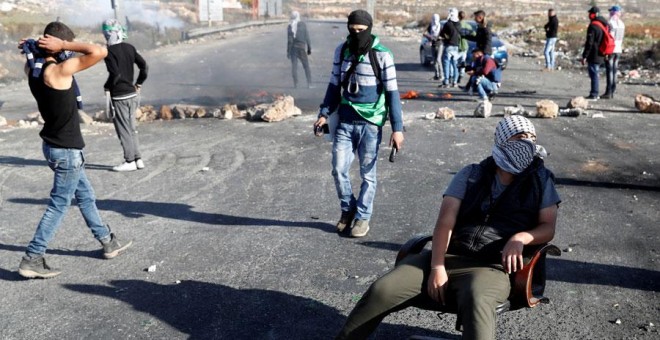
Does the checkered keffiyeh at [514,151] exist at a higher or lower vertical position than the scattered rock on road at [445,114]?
higher

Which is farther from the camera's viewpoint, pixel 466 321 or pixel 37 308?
pixel 37 308

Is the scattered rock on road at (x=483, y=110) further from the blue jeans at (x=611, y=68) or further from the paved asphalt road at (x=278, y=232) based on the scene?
the blue jeans at (x=611, y=68)

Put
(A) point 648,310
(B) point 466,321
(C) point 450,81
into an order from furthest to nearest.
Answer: (C) point 450,81, (A) point 648,310, (B) point 466,321

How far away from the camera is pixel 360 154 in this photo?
6.20m

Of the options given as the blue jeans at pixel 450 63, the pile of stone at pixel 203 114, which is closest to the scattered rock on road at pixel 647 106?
the blue jeans at pixel 450 63

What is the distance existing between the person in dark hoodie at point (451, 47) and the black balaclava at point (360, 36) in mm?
10178

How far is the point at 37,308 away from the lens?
4980mm

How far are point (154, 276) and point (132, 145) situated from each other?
3.87 m

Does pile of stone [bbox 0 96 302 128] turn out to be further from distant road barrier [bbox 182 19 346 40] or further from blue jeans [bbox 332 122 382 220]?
distant road barrier [bbox 182 19 346 40]

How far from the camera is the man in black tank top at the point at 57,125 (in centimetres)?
519

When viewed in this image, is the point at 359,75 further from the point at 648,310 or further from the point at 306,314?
the point at 648,310

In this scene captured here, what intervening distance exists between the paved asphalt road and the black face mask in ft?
5.53

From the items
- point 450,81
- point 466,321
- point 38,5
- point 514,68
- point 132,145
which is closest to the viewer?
point 466,321

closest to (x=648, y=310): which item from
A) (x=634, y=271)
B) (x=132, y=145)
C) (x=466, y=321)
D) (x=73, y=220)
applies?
(x=634, y=271)
